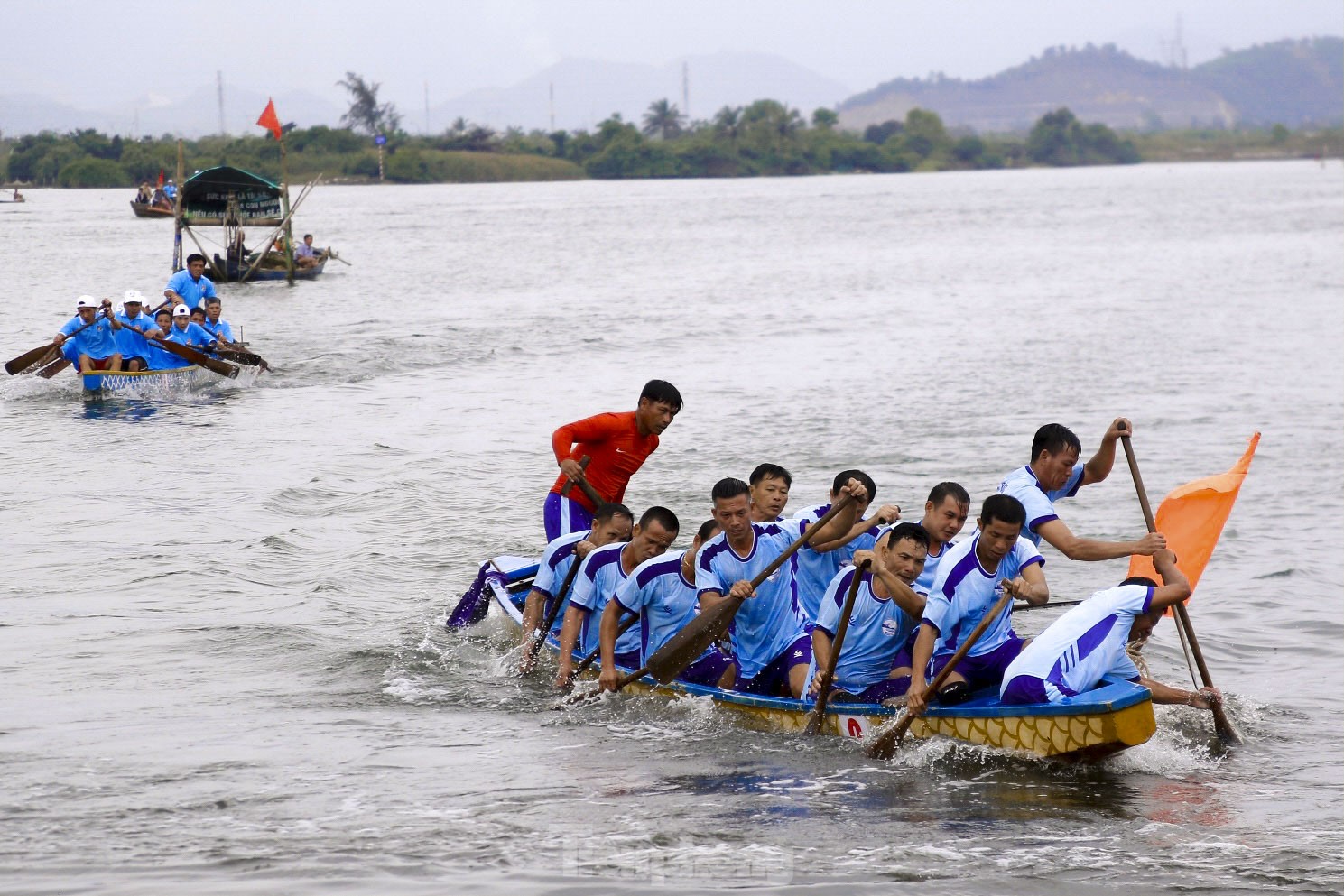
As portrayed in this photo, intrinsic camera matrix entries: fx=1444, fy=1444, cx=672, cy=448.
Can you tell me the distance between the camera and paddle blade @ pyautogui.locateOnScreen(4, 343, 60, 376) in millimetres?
21125

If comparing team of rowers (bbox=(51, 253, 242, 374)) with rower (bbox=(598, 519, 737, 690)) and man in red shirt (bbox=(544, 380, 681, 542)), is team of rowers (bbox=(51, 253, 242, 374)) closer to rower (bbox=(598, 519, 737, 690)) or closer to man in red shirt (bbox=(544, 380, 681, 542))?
man in red shirt (bbox=(544, 380, 681, 542))

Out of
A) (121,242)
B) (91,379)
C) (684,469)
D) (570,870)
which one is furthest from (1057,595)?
(121,242)

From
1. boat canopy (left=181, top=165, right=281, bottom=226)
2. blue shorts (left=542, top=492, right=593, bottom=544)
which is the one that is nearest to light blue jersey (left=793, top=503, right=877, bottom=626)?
blue shorts (left=542, top=492, right=593, bottom=544)

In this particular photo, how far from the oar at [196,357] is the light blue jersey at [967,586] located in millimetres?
15589

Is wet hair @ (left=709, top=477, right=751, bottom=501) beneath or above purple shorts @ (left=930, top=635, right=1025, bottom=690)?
above

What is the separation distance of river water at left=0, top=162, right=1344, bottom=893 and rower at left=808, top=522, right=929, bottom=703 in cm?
45

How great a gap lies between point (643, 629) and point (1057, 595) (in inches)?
201

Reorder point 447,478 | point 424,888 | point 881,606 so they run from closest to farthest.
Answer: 1. point 424,888
2. point 881,606
3. point 447,478

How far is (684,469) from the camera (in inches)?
698

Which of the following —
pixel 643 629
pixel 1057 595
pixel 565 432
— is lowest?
pixel 1057 595

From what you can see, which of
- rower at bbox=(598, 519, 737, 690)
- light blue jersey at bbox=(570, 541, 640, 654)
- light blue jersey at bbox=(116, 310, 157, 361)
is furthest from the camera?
light blue jersey at bbox=(116, 310, 157, 361)

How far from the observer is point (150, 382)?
21062mm

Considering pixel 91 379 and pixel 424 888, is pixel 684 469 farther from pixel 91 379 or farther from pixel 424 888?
pixel 424 888

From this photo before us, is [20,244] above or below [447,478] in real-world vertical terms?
above
